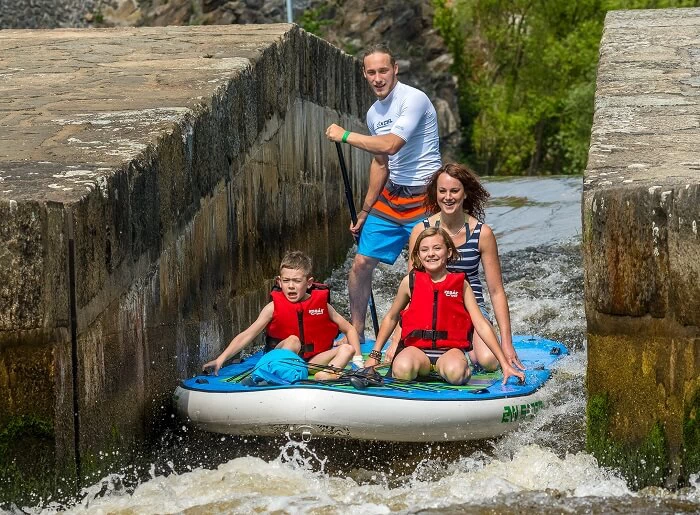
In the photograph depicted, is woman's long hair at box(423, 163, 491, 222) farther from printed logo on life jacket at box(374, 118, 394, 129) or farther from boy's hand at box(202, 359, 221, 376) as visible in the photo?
boy's hand at box(202, 359, 221, 376)

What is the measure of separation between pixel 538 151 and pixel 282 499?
32.3 metres

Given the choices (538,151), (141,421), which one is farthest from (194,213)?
(538,151)

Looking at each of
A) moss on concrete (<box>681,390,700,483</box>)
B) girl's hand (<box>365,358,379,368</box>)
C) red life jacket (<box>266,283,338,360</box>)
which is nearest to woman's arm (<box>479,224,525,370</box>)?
girl's hand (<box>365,358,379,368</box>)

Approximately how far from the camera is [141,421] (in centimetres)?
563

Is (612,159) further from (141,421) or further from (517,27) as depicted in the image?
(517,27)

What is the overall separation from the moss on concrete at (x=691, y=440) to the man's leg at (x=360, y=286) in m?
2.63

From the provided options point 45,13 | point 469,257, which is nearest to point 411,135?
point 469,257

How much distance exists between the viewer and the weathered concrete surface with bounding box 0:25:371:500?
4684 mm

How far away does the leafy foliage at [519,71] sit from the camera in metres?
34.6

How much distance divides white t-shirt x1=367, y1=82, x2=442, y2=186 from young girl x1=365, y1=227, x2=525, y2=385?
3.81 feet

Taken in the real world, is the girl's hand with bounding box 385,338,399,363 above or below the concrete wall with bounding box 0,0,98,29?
below

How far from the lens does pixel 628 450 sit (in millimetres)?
5074

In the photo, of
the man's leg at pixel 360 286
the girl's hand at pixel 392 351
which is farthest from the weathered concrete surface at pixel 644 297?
the man's leg at pixel 360 286

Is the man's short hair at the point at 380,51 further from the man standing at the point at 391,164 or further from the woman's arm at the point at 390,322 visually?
the woman's arm at the point at 390,322
